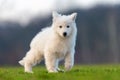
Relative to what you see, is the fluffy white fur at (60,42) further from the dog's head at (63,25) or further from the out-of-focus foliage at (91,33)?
the out-of-focus foliage at (91,33)

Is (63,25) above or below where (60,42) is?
above

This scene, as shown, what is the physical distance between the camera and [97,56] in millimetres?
37938

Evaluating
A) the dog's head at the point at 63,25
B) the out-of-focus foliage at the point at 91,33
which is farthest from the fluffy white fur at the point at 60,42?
the out-of-focus foliage at the point at 91,33

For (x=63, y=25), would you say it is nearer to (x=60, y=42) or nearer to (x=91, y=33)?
(x=60, y=42)

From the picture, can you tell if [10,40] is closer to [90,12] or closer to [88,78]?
[90,12]

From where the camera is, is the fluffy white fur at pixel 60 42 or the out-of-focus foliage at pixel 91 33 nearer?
the fluffy white fur at pixel 60 42

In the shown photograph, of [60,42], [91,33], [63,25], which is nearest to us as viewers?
[63,25]

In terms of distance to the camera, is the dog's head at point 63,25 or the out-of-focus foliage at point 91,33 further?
the out-of-focus foliage at point 91,33

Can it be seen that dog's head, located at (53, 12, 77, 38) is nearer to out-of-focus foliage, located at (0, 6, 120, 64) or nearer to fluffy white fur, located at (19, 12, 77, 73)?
fluffy white fur, located at (19, 12, 77, 73)

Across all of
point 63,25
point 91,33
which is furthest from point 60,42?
point 91,33

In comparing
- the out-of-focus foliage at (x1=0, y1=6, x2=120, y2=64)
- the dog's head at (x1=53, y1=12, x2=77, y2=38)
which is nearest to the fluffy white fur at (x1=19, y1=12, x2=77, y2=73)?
the dog's head at (x1=53, y1=12, x2=77, y2=38)

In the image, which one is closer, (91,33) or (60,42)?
(60,42)

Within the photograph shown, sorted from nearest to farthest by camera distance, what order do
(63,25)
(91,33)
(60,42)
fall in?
1. (63,25)
2. (60,42)
3. (91,33)

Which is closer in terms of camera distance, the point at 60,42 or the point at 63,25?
the point at 63,25
